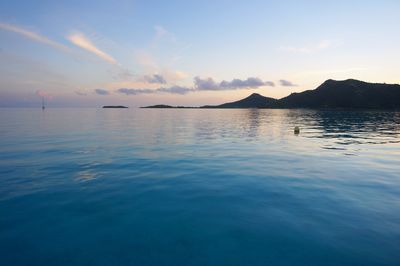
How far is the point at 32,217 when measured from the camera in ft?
36.8

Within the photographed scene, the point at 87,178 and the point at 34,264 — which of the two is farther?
the point at 87,178

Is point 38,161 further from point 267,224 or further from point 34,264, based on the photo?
point 267,224

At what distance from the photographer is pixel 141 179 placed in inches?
674

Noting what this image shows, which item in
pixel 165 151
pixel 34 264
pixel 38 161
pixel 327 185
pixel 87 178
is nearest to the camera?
pixel 34 264

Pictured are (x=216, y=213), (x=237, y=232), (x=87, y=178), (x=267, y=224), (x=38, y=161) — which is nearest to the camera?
(x=237, y=232)

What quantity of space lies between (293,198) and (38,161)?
2150cm

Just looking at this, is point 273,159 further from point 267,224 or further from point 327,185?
point 267,224

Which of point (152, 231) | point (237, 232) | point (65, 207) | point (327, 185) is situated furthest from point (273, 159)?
point (65, 207)

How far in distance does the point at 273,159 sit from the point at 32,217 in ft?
62.9

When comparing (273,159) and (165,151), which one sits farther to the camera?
(165,151)

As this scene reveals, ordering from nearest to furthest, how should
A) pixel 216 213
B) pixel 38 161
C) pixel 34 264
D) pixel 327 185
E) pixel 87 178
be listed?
pixel 34 264 → pixel 216 213 → pixel 327 185 → pixel 87 178 → pixel 38 161

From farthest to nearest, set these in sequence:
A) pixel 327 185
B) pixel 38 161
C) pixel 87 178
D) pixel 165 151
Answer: pixel 165 151, pixel 38 161, pixel 87 178, pixel 327 185

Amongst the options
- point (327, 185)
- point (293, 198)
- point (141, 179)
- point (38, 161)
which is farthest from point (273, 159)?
point (38, 161)

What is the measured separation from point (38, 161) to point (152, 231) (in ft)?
58.1
